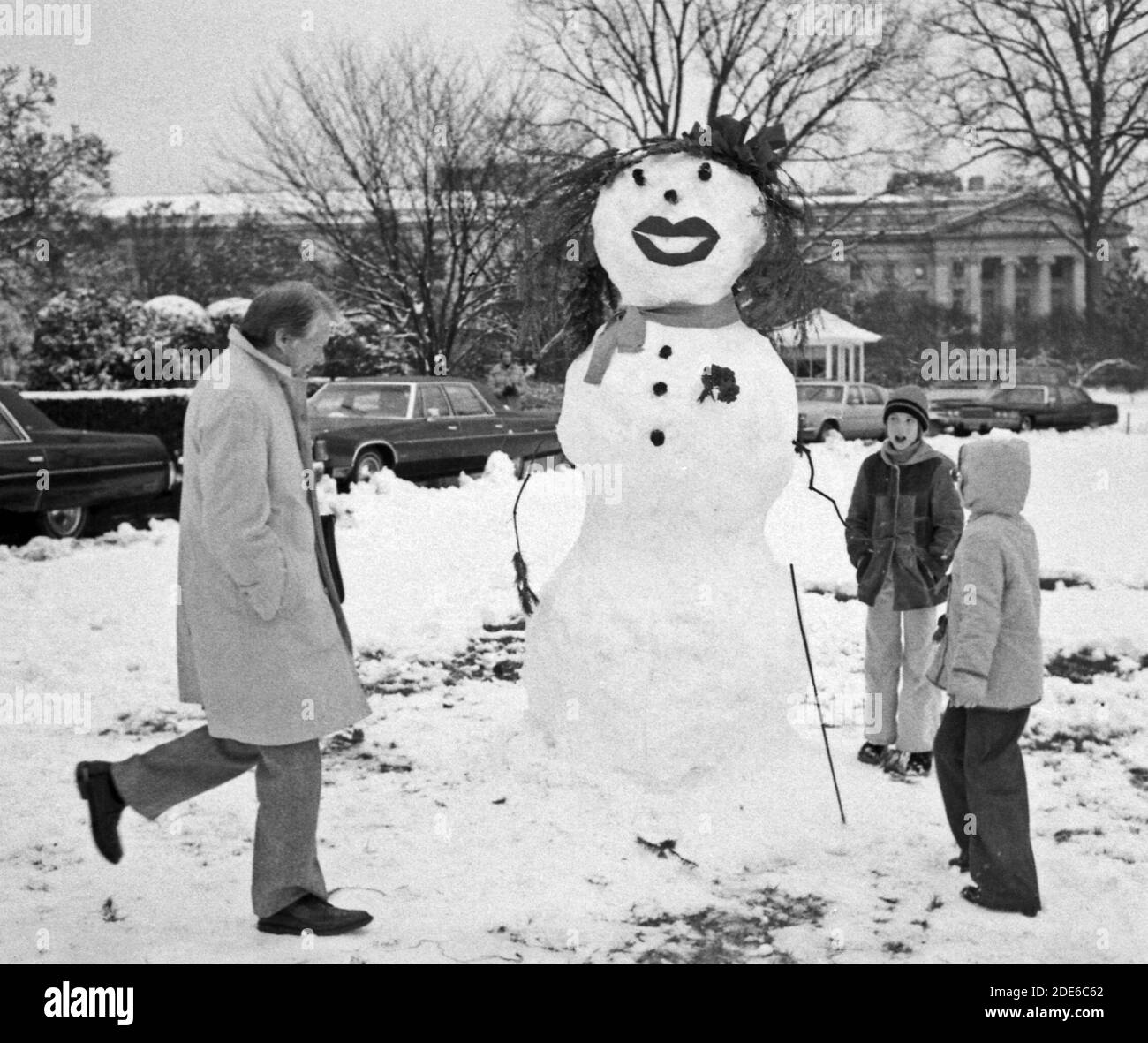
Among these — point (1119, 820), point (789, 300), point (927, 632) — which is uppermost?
point (789, 300)

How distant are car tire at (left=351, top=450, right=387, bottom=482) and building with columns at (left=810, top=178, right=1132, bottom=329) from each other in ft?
73.1

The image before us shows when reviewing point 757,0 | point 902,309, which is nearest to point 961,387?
point 757,0

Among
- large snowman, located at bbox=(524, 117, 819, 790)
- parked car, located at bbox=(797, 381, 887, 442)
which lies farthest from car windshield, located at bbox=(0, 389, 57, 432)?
parked car, located at bbox=(797, 381, 887, 442)

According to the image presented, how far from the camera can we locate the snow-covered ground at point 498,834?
11.8 ft

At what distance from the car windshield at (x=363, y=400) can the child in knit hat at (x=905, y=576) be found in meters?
9.57

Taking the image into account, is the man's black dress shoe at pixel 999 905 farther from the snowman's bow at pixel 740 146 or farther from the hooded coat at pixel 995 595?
the snowman's bow at pixel 740 146

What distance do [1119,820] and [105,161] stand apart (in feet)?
77.8

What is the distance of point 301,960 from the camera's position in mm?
3391

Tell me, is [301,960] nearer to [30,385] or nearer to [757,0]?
[30,385]

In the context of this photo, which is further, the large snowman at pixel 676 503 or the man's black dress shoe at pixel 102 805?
the large snowman at pixel 676 503

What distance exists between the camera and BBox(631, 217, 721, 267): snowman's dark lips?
4684 millimetres

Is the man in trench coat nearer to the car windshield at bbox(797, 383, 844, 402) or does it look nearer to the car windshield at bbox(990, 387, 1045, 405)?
the car windshield at bbox(797, 383, 844, 402)

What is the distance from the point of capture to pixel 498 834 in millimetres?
4355

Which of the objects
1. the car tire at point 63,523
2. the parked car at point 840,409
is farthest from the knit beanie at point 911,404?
the parked car at point 840,409
